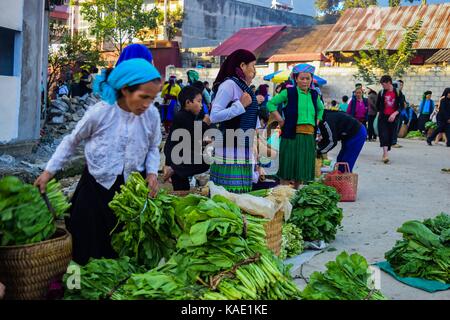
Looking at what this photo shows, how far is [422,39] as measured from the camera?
28.7 metres

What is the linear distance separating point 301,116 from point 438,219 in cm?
251

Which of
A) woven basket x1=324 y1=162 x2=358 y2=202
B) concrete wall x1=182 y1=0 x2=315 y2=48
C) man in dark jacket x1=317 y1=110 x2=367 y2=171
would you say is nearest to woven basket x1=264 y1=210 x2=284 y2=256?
woven basket x1=324 y1=162 x2=358 y2=202

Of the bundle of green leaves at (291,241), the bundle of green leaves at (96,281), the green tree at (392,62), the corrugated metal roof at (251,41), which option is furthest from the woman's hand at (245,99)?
the corrugated metal roof at (251,41)

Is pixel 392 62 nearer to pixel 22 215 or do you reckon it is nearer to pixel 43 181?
pixel 43 181

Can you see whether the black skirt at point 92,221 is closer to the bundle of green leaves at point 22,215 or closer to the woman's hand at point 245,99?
the bundle of green leaves at point 22,215

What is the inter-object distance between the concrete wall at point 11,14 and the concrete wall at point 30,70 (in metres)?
0.34

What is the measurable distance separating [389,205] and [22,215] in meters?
5.89

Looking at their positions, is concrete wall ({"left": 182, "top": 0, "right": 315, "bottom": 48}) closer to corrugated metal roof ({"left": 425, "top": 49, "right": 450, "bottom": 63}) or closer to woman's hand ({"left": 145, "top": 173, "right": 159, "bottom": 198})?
corrugated metal roof ({"left": 425, "top": 49, "right": 450, "bottom": 63})

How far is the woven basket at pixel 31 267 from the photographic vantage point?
9.87ft

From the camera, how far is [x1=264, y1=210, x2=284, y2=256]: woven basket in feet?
14.9

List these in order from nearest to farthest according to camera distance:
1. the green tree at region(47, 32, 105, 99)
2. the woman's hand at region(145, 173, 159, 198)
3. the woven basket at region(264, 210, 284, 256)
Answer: the woman's hand at region(145, 173, 159, 198), the woven basket at region(264, 210, 284, 256), the green tree at region(47, 32, 105, 99)

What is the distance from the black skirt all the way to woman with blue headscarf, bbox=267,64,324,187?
142 inches

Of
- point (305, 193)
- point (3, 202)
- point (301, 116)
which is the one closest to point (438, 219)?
point (305, 193)

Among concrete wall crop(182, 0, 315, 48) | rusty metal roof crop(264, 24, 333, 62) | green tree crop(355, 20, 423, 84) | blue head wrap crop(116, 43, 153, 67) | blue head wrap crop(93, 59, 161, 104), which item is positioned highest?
concrete wall crop(182, 0, 315, 48)
